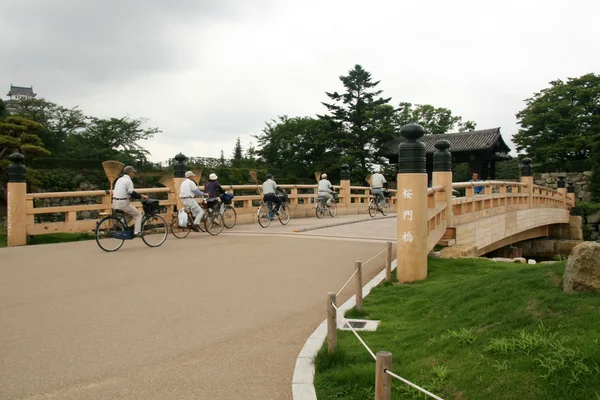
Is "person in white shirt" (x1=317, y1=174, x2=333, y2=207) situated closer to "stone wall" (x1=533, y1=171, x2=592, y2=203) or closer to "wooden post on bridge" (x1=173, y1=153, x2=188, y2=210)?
"wooden post on bridge" (x1=173, y1=153, x2=188, y2=210)

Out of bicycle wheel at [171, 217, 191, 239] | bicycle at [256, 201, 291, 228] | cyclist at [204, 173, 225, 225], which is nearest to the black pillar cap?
bicycle wheel at [171, 217, 191, 239]

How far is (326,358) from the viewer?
11.9 feet

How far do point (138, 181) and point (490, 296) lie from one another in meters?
27.6

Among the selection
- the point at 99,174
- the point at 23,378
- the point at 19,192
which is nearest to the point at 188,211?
the point at 19,192

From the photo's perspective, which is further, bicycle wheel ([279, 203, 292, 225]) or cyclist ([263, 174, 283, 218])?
bicycle wheel ([279, 203, 292, 225])

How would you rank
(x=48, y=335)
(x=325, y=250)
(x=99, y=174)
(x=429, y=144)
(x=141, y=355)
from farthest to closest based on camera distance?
(x=429, y=144), (x=99, y=174), (x=325, y=250), (x=48, y=335), (x=141, y=355)

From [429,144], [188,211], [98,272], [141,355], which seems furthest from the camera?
[429,144]

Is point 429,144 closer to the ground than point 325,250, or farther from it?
farther from it

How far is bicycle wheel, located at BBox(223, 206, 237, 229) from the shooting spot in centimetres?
1437

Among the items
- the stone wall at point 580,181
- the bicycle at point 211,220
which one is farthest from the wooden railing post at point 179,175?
the stone wall at point 580,181

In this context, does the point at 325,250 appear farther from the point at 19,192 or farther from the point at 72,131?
the point at 72,131

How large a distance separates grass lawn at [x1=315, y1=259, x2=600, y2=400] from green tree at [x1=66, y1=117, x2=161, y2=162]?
2847 centimetres

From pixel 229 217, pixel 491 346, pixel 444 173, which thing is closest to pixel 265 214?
pixel 229 217

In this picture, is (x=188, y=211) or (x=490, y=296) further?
(x=188, y=211)
